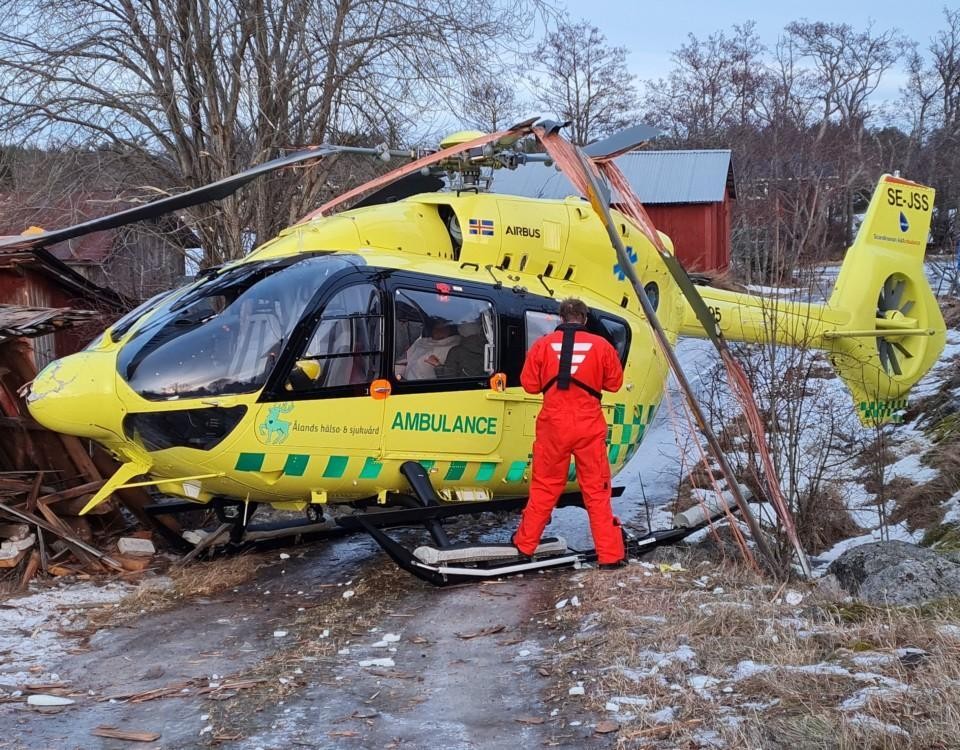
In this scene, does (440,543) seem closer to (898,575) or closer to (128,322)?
(128,322)

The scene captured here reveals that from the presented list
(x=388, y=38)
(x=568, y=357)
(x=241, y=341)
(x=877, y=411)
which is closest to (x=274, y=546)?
(x=241, y=341)

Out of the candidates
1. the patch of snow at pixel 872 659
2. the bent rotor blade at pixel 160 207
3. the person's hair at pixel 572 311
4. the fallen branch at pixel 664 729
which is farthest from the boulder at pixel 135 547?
the patch of snow at pixel 872 659

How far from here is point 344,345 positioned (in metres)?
6.89

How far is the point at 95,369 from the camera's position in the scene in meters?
6.47

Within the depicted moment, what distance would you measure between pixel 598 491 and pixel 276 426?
235 cm

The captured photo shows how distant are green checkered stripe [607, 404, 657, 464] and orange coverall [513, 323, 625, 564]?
136 cm

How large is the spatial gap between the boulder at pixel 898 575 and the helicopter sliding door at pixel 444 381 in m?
2.81

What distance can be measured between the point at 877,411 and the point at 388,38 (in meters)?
6.86

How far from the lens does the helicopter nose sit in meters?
6.36

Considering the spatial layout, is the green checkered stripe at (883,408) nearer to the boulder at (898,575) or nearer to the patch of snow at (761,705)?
the boulder at (898,575)

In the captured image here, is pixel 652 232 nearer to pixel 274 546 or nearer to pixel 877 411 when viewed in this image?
pixel 877 411

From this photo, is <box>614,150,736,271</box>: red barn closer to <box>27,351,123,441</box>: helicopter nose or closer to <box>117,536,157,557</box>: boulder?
<box>117,536,157,557</box>: boulder

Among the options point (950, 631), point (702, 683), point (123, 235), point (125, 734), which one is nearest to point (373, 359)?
point (125, 734)

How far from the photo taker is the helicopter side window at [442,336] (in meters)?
7.17
